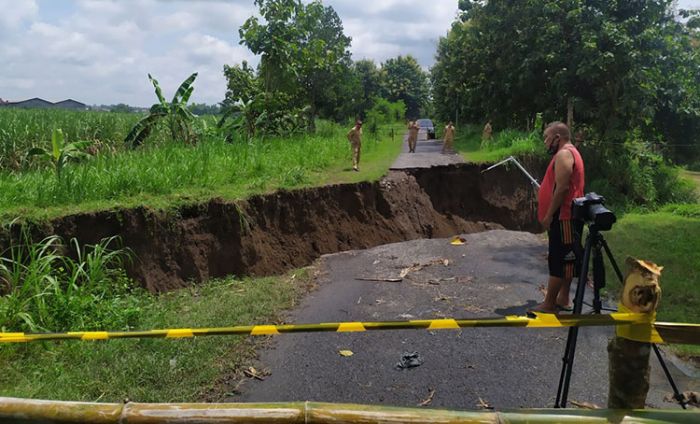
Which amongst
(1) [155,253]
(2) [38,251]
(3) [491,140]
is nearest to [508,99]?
(3) [491,140]

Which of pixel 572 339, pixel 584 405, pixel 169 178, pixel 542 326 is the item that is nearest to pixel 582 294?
pixel 572 339

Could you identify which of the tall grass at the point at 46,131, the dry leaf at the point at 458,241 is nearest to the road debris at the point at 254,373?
the dry leaf at the point at 458,241

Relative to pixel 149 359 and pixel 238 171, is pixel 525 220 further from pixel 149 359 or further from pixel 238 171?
pixel 149 359

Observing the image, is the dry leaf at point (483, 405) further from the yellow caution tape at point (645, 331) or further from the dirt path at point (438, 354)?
the yellow caution tape at point (645, 331)

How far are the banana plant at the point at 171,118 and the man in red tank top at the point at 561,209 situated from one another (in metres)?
9.57

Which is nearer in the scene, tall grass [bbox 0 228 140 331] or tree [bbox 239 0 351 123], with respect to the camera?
tall grass [bbox 0 228 140 331]

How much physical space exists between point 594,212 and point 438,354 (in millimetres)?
2118

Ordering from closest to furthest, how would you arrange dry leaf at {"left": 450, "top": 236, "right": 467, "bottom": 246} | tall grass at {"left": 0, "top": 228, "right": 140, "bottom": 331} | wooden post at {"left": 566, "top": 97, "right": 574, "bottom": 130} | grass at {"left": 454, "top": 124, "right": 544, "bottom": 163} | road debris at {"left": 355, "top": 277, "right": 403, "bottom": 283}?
tall grass at {"left": 0, "top": 228, "right": 140, "bottom": 331}
road debris at {"left": 355, "top": 277, "right": 403, "bottom": 283}
dry leaf at {"left": 450, "top": 236, "right": 467, "bottom": 246}
grass at {"left": 454, "top": 124, "right": 544, "bottom": 163}
wooden post at {"left": 566, "top": 97, "right": 574, "bottom": 130}

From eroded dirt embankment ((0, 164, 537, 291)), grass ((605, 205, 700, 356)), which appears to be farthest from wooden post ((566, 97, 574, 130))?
grass ((605, 205, 700, 356))

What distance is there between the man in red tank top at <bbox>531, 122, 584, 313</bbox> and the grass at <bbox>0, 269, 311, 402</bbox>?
3.01m

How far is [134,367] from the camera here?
457 centimetres

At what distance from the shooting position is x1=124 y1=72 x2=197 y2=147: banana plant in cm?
1258

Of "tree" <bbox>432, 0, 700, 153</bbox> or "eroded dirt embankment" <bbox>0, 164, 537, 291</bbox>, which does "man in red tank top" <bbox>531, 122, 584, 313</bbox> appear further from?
"tree" <bbox>432, 0, 700, 153</bbox>

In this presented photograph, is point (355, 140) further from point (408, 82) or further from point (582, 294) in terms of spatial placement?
point (408, 82)
